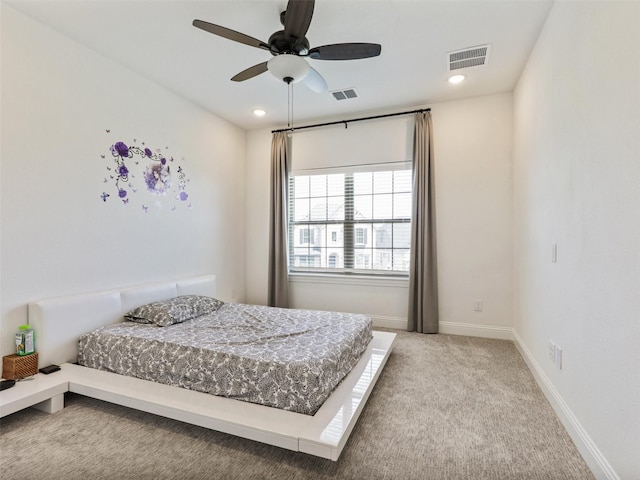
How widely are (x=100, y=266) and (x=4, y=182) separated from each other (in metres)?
0.93

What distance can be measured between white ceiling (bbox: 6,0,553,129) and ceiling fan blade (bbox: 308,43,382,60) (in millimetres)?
347

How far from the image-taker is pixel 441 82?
3.47 meters

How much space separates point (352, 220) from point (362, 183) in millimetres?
528

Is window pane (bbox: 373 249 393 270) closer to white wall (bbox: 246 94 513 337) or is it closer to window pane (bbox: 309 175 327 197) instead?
white wall (bbox: 246 94 513 337)

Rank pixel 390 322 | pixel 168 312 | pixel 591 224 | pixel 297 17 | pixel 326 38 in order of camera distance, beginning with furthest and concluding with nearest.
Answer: pixel 390 322 < pixel 168 312 < pixel 326 38 < pixel 297 17 < pixel 591 224

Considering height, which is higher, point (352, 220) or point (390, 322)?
point (352, 220)

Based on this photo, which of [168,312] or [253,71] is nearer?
[253,71]

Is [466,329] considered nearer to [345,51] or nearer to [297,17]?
[345,51]

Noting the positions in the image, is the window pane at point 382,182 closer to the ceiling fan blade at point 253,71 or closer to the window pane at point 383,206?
the window pane at point 383,206

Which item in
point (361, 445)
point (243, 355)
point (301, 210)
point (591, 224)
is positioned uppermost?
point (301, 210)

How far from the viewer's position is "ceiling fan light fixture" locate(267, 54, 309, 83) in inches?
84.4

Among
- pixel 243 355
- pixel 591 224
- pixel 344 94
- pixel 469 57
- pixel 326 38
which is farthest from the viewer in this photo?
pixel 344 94

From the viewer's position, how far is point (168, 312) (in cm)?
283

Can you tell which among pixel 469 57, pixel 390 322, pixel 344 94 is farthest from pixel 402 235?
pixel 469 57
